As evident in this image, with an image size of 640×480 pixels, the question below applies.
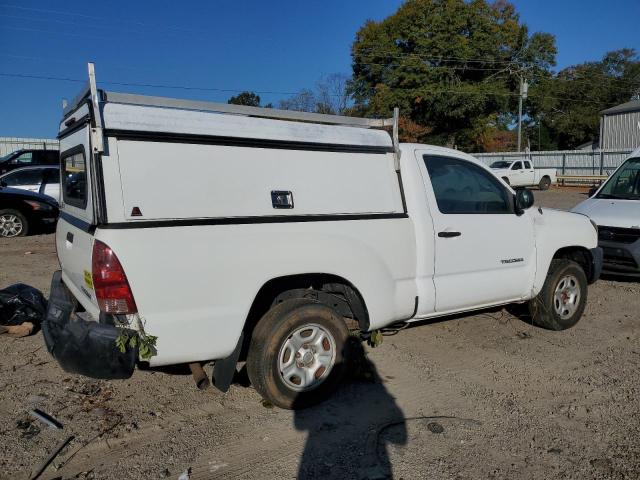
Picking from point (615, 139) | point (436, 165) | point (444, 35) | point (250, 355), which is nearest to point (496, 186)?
point (436, 165)

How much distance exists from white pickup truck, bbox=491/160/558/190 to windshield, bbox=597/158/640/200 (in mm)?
21673

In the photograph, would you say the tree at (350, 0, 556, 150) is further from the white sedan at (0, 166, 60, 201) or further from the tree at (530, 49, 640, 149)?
the white sedan at (0, 166, 60, 201)

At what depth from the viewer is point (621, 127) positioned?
132ft

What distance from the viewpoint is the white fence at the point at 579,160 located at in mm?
31661

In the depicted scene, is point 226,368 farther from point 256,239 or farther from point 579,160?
point 579,160

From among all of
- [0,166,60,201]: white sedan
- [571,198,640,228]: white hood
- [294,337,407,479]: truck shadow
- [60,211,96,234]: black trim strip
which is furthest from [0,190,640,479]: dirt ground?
[0,166,60,201]: white sedan

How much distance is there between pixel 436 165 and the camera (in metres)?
4.69

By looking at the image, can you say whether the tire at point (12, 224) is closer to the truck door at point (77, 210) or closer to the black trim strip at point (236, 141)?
the truck door at point (77, 210)

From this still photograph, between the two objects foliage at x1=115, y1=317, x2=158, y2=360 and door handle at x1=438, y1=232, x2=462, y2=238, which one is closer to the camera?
foliage at x1=115, y1=317, x2=158, y2=360

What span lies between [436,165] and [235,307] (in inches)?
88.4

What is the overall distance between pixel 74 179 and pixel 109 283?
150 centimetres

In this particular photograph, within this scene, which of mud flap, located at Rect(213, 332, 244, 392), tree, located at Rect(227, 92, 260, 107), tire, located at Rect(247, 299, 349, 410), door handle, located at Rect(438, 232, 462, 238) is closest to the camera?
mud flap, located at Rect(213, 332, 244, 392)

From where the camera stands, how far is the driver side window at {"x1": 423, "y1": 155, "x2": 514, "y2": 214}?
4.65 meters

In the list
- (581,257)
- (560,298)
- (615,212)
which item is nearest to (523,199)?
(560,298)
